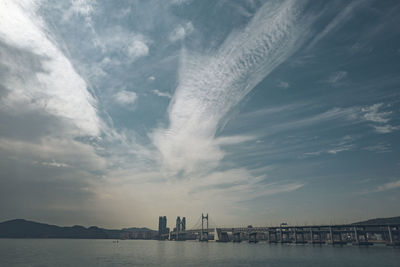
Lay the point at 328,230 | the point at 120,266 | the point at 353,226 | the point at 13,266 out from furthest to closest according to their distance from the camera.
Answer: the point at 328,230, the point at 353,226, the point at 120,266, the point at 13,266

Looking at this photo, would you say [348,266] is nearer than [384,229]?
Yes

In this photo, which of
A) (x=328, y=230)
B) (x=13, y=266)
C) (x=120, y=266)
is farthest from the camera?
(x=328, y=230)

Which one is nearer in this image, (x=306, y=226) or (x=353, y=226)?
(x=353, y=226)

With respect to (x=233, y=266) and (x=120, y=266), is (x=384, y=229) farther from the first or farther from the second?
(x=120, y=266)

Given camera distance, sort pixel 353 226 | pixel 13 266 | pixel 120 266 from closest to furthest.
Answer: pixel 13 266
pixel 120 266
pixel 353 226

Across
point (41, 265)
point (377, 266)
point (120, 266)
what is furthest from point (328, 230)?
point (41, 265)

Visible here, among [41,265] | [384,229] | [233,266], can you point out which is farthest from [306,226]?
[41,265]

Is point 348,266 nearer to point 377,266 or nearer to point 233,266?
point 377,266

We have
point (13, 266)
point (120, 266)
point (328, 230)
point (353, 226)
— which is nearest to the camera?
point (13, 266)
